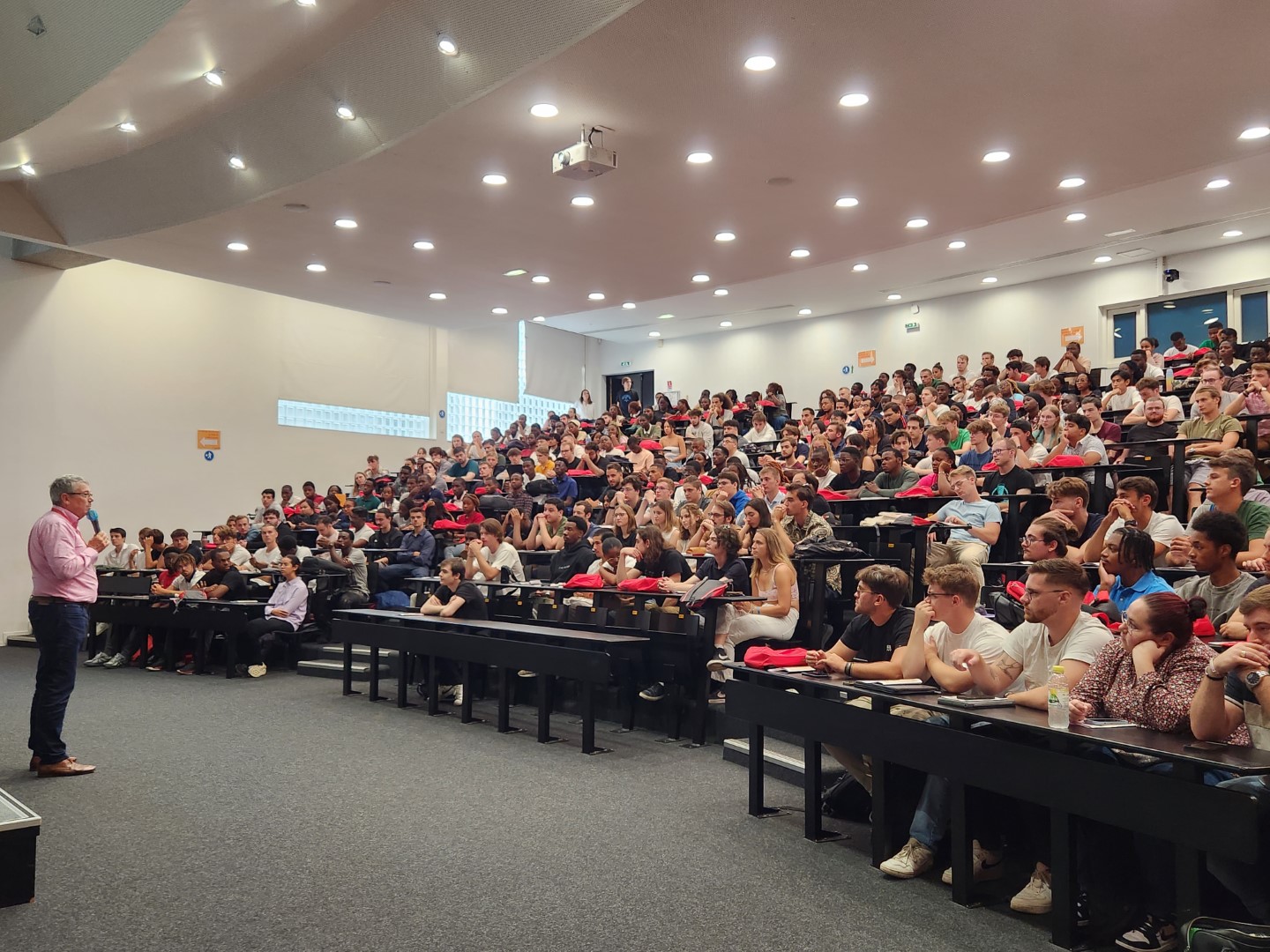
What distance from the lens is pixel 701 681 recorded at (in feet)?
19.2

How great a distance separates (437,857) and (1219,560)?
3.30 metres

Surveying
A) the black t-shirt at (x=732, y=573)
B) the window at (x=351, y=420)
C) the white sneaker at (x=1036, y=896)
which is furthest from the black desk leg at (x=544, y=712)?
the window at (x=351, y=420)

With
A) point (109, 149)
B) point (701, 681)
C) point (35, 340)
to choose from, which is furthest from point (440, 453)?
point (701, 681)

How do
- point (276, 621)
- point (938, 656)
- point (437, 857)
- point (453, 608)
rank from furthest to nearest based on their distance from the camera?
1. point (276, 621)
2. point (453, 608)
3. point (938, 656)
4. point (437, 857)

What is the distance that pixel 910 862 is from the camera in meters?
3.50

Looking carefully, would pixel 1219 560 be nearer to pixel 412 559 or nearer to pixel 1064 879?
pixel 1064 879

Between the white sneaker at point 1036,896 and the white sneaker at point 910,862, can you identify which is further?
the white sneaker at point 910,862

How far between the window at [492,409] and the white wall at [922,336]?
1.94 metres

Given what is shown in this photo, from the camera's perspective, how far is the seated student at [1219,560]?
12.1 ft

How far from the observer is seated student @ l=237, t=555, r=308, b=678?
8.95 m

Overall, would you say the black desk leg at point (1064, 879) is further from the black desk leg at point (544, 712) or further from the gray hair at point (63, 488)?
the gray hair at point (63, 488)

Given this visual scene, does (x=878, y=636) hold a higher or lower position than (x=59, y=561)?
lower

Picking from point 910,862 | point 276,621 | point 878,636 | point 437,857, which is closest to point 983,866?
point 910,862

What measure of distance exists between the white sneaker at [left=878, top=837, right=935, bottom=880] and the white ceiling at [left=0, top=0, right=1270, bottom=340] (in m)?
4.38
